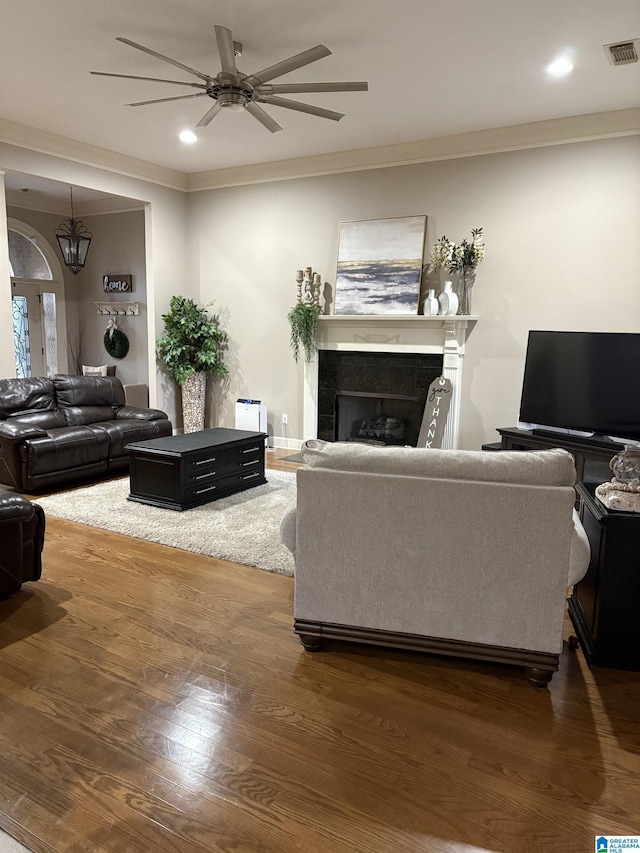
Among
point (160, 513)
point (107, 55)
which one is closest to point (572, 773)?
point (160, 513)

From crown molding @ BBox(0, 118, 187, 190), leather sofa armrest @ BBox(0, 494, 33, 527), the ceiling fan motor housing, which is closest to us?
leather sofa armrest @ BBox(0, 494, 33, 527)

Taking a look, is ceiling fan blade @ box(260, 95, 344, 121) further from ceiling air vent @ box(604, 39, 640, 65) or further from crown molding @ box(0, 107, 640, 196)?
crown molding @ box(0, 107, 640, 196)

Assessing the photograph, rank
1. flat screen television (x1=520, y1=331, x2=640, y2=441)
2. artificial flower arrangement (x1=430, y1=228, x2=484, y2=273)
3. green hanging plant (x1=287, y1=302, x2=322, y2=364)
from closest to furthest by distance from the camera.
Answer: flat screen television (x1=520, y1=331, x2=640, y2=441), artificial flower arrangement (x1=430, y1=228, x2=484, y2=273), green hanging plant (x1=287, y1=302, x2=322, y2=364)

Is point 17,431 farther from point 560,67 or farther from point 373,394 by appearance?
point 560,67

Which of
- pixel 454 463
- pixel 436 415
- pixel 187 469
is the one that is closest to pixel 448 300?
pixel 436 415

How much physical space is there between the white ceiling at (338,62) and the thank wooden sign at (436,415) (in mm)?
2352

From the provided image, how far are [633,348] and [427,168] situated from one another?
2674 mm

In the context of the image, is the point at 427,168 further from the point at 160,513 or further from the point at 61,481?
the point at 61,481

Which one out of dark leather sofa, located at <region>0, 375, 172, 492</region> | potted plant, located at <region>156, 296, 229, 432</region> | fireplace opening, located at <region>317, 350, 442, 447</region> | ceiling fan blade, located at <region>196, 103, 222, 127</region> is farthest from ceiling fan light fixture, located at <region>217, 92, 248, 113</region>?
potted plant, located at <region>156, 296, 229, 432</region>

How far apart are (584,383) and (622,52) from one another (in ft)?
7.40

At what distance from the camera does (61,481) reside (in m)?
4.98

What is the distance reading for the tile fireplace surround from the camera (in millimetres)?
5719

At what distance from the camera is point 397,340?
238 inches

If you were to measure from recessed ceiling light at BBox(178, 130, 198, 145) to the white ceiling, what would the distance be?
0.08 meters
